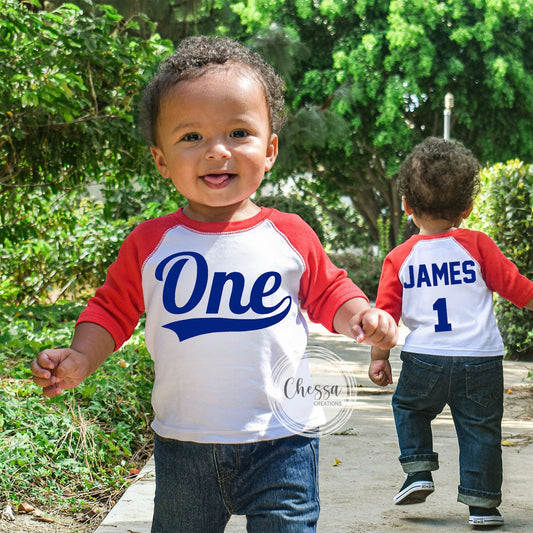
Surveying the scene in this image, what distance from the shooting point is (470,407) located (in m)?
3.07

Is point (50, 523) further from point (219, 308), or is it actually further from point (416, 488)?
point (219, 308)

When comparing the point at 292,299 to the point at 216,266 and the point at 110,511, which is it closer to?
the point at 216,266

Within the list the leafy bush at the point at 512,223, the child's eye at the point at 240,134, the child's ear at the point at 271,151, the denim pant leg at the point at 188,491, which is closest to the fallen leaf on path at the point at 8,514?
the denim pant leg at the point at 188,491

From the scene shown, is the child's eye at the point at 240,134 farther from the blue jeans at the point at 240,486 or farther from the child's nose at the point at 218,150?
the blue jeans at the point at 240,486

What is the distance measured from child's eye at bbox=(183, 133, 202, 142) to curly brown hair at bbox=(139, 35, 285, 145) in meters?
0.13

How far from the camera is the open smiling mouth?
1.95 m

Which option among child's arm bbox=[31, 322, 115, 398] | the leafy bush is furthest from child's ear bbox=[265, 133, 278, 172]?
the leafy bush

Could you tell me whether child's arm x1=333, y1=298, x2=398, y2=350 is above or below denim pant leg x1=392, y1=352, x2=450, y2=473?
above

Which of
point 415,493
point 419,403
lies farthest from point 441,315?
point 415,493

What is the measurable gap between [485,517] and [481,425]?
0.34 m

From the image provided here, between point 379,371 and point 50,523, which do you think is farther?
point 50,523

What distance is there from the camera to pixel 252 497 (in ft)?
6.11

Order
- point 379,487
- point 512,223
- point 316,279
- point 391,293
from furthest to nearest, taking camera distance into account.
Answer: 1. point 512,223
2. point 379,487
3. point 391,293
4. point 316,279

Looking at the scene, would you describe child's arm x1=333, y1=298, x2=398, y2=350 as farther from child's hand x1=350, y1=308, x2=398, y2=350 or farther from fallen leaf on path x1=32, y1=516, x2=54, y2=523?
fallen leaf on path x1=32, y1=516, x2=54, y2=523
